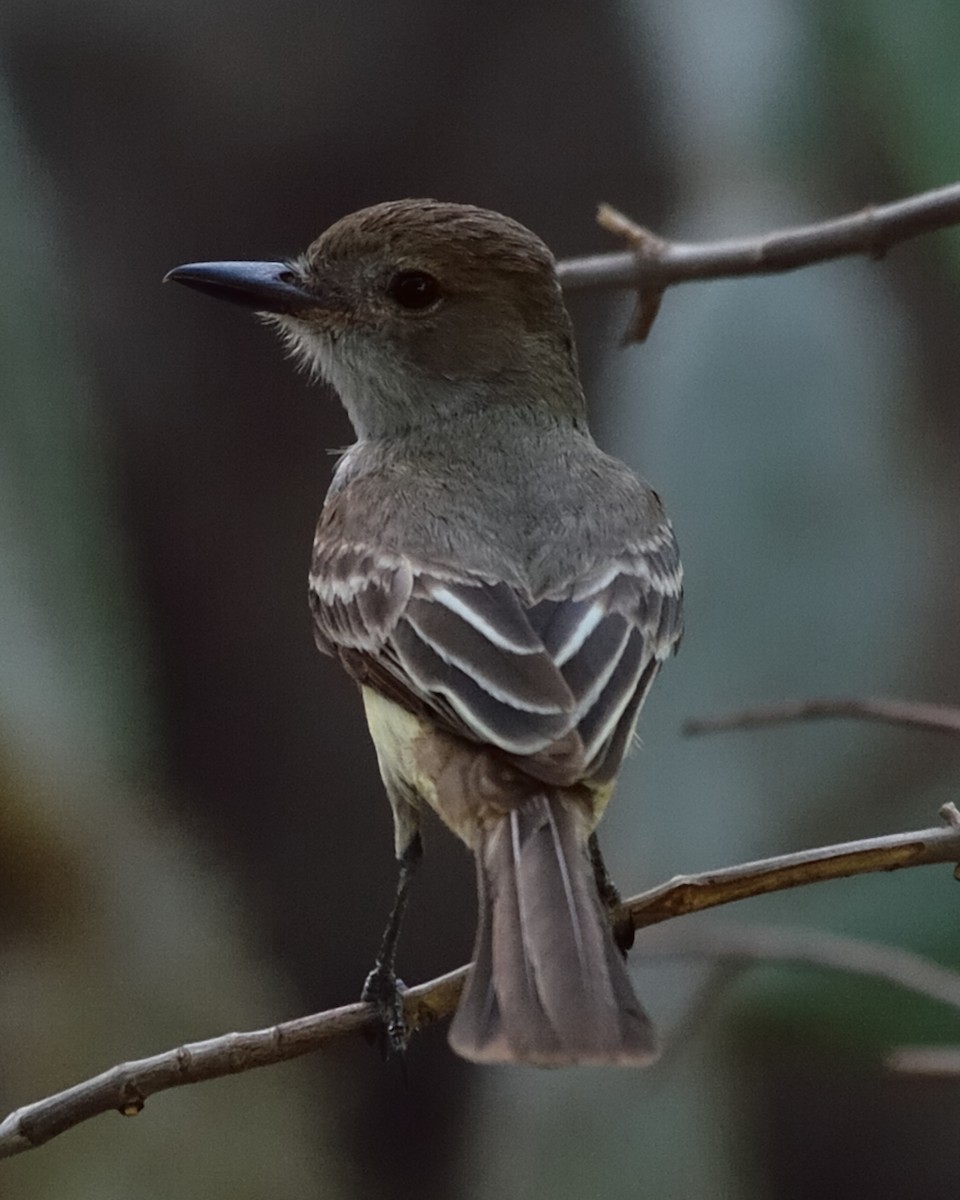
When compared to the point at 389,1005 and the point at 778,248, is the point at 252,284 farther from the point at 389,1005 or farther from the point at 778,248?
the point at 389,1005

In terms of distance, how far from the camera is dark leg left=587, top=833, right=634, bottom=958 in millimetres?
1421

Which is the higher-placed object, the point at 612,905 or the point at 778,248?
the point at 778,248

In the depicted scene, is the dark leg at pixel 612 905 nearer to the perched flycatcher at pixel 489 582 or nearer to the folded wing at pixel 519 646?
the perched flycatcher at pixel 489 582

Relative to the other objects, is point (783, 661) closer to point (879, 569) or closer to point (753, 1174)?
point (879, 569)

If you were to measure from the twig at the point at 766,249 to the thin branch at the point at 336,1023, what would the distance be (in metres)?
0.50

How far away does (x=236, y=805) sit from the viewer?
8.63 ft

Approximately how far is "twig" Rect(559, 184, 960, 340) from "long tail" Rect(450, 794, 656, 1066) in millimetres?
501

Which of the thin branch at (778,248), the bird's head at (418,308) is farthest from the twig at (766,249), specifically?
the bird's head at (418,308)

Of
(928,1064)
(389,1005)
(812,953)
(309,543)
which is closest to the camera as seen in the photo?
(928,1064)

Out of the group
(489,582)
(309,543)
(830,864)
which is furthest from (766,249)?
(309,543)

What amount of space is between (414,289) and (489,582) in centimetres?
43

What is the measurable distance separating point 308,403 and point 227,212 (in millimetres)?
Result: 291

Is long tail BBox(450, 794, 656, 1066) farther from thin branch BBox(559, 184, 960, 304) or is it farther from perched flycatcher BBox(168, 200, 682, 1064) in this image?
thin branch BBox(559, 184, 960, 304)

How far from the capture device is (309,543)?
2.62 metres
